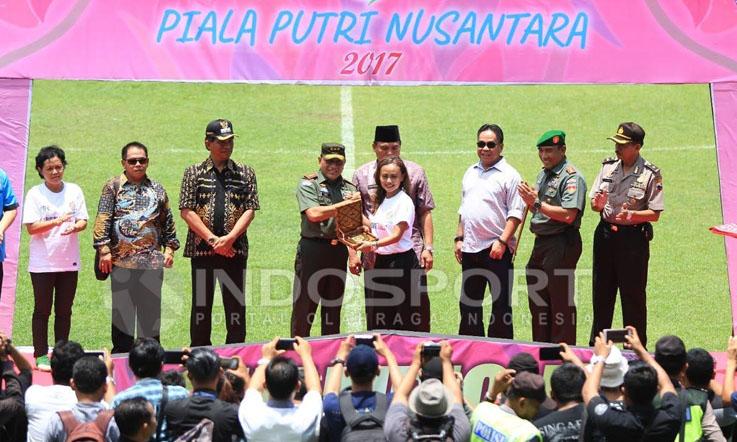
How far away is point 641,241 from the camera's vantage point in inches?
421

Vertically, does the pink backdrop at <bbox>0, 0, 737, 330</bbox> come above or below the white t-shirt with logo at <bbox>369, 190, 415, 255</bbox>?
above

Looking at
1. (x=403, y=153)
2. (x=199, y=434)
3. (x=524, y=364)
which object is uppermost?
(x=403, y=153)

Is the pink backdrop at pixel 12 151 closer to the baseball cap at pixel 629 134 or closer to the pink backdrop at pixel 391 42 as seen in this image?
the pink backdrop at pixel 391 42

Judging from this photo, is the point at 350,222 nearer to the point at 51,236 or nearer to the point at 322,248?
the point at 322,248

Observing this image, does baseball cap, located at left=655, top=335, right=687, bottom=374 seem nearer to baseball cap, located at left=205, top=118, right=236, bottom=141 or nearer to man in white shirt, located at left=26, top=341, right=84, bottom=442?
man in white shirt, located at left=26, top=341, right=84, bottom=442

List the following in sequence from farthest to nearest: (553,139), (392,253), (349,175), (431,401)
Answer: (349,175) < (553,139) < (392,253) < (431,401)

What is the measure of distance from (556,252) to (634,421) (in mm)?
3892

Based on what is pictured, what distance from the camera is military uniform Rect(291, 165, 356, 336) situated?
10602mm

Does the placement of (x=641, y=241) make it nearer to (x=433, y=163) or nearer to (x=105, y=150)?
(x=433, y=163)

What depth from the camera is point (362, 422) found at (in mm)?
6938

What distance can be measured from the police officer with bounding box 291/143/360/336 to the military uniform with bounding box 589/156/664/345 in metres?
2.16

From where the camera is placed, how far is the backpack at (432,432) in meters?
6.64

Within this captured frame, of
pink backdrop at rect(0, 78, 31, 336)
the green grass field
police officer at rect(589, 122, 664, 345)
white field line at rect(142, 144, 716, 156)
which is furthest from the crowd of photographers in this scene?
white field line at rect(142, 144, 716, 156)

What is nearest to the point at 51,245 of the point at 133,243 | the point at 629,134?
the point at 133,243
